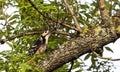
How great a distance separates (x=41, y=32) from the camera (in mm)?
4246

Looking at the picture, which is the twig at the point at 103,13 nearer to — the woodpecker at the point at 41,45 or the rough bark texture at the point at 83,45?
the rough bark texture at the point at 83,45

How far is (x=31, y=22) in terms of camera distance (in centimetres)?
416

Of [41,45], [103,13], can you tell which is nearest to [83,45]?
[103,13]

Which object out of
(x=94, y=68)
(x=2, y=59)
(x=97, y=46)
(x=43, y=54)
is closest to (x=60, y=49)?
(x=43, y=54)

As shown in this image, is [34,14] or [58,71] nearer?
[34,14]

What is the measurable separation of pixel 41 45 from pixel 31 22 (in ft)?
1.55

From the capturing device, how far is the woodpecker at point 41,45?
4.19 meters

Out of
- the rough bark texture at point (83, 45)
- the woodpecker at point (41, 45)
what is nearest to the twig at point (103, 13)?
the rough bark texture at point (83, 45)

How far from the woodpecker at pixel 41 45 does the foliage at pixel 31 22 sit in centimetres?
7

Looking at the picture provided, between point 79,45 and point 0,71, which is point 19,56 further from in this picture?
point 79,45

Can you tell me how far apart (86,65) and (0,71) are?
5.10 feet

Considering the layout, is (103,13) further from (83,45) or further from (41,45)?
(41,45)

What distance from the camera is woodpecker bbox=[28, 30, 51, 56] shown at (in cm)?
419

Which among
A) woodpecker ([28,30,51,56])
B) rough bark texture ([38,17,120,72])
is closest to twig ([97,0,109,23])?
rough bark texture ([38,17,120,72])
